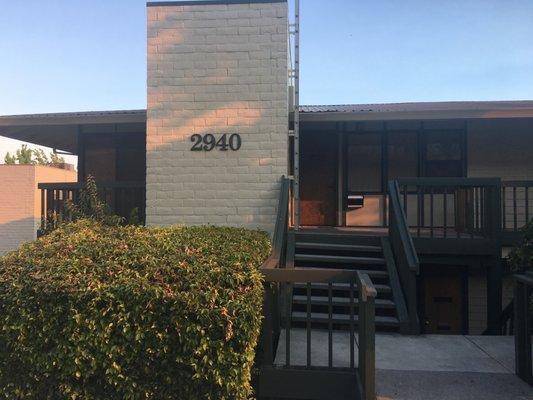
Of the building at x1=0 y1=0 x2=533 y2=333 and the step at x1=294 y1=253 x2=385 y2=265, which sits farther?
the building at x1=0 y1=0 x2=533 y2=333

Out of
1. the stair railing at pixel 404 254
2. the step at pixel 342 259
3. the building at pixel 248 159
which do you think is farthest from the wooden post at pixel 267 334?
the step at pixel 342 259

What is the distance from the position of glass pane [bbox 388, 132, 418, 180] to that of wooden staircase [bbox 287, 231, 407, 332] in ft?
11.0

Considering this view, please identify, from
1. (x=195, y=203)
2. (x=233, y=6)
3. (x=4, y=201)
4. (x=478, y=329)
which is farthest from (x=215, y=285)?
(x=4, y=201)

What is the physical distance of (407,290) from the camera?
5246mm

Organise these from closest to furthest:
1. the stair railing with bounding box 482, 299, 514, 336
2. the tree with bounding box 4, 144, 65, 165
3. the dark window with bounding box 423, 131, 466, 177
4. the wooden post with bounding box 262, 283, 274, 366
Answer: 1. the wooden post with bounding box 262, 283, 274, 366
2. the stair railing with bounding box 482, 299, 514, 336
3. the dark window with bounding box 423, 131, 466, 177
4. the tree with bounding box 4, 144, 65, 165

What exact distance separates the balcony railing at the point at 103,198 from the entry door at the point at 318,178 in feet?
12.0

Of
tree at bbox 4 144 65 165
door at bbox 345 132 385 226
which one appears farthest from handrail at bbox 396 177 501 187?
tree at bbox 4 144 65 165

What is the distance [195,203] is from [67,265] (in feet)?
12.1

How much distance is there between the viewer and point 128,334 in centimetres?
288

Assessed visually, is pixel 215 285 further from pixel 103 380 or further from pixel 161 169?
pixel 161 169

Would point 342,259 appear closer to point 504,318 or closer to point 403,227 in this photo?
point 403,227

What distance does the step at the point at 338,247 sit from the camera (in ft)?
20.7

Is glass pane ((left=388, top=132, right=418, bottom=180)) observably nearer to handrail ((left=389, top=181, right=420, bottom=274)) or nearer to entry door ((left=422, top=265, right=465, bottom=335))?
entry door ((left=422, top=265, right=465, bottom=335))

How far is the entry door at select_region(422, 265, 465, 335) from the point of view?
26.3 feet
